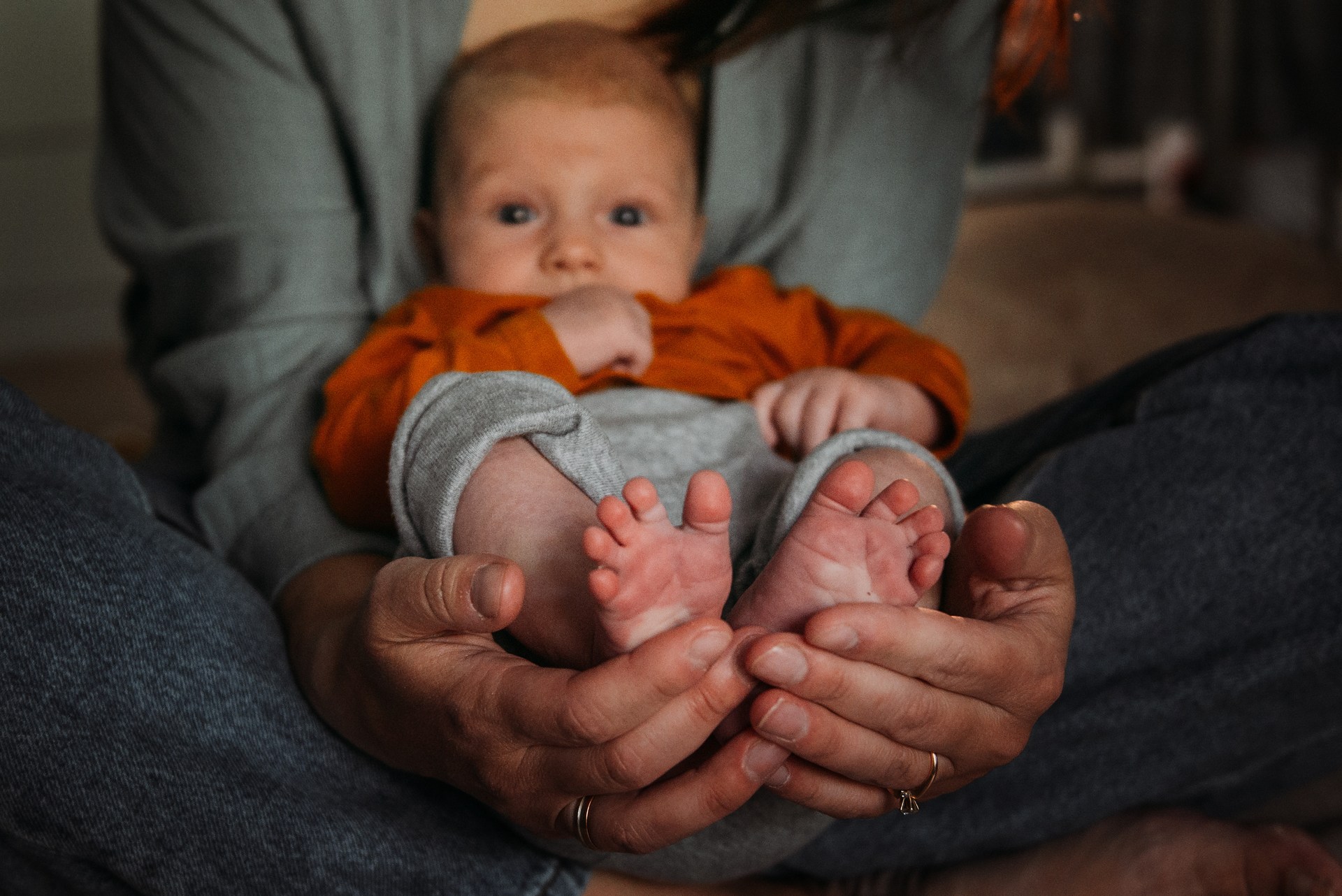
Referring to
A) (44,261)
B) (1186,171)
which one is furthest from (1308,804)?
(44,261)

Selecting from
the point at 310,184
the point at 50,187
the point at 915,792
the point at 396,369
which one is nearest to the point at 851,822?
the point at 915,792

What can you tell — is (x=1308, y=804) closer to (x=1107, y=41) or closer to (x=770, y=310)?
(x=770, y=310)

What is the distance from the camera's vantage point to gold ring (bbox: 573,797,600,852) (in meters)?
0.52

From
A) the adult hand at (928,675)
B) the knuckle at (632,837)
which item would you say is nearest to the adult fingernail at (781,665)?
the adult hand at (928,675)

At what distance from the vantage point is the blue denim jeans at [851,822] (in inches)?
21.5

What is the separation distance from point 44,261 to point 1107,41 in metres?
3.09

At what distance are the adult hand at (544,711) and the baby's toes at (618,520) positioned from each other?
48 millimetres

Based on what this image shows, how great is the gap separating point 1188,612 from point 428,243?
71cm

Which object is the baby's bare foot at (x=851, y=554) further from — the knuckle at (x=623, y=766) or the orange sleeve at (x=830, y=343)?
the orange sleeve at (x=830, y=343)

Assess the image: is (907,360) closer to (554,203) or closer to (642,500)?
(554,203)

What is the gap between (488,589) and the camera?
47 cm

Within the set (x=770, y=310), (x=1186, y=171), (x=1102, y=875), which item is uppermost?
(x=770, y=310)

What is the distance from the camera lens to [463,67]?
3.17ft

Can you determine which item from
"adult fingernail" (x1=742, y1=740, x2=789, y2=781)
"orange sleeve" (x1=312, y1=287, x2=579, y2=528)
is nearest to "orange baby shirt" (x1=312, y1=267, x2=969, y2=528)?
"orange sleeve" (x1=312, y1=287, x2=579, y2=528)
